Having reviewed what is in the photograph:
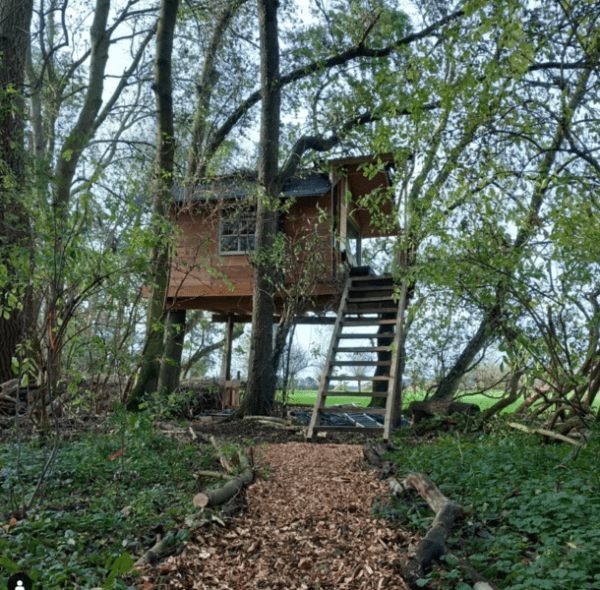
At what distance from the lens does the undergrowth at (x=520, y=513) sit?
3434 millimetres

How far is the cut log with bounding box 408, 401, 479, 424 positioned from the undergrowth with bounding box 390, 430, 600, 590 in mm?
4400

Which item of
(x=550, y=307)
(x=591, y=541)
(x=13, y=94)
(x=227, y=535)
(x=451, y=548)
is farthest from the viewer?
(x=13, y=94)

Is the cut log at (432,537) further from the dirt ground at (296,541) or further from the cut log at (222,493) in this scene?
the cut log at (222,493)

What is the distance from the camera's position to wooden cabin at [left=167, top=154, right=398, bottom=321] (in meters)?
13.2

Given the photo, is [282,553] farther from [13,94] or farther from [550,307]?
[13,94]

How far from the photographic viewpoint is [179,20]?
16.4m

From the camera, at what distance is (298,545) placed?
173 inches

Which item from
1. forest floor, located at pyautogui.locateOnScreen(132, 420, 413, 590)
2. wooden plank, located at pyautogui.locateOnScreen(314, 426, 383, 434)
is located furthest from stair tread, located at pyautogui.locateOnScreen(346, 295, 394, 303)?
forest floor, located at pyautogui.locateOnScreen(132, 420, 413, 590)

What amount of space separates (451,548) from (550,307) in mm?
2863

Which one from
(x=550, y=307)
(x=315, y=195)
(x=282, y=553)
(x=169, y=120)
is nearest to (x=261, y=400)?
(x=315, y=195)

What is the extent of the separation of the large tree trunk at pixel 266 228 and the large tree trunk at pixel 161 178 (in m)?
1.81

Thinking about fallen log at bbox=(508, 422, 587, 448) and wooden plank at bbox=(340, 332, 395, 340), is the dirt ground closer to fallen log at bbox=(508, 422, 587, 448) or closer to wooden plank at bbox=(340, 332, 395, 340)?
fallen log at bbox=(508, 422, 587, 448)

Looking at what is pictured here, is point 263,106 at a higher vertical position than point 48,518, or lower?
higher

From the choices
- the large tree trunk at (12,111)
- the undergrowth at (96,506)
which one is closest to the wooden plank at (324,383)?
the undergrowth at (96,506)
